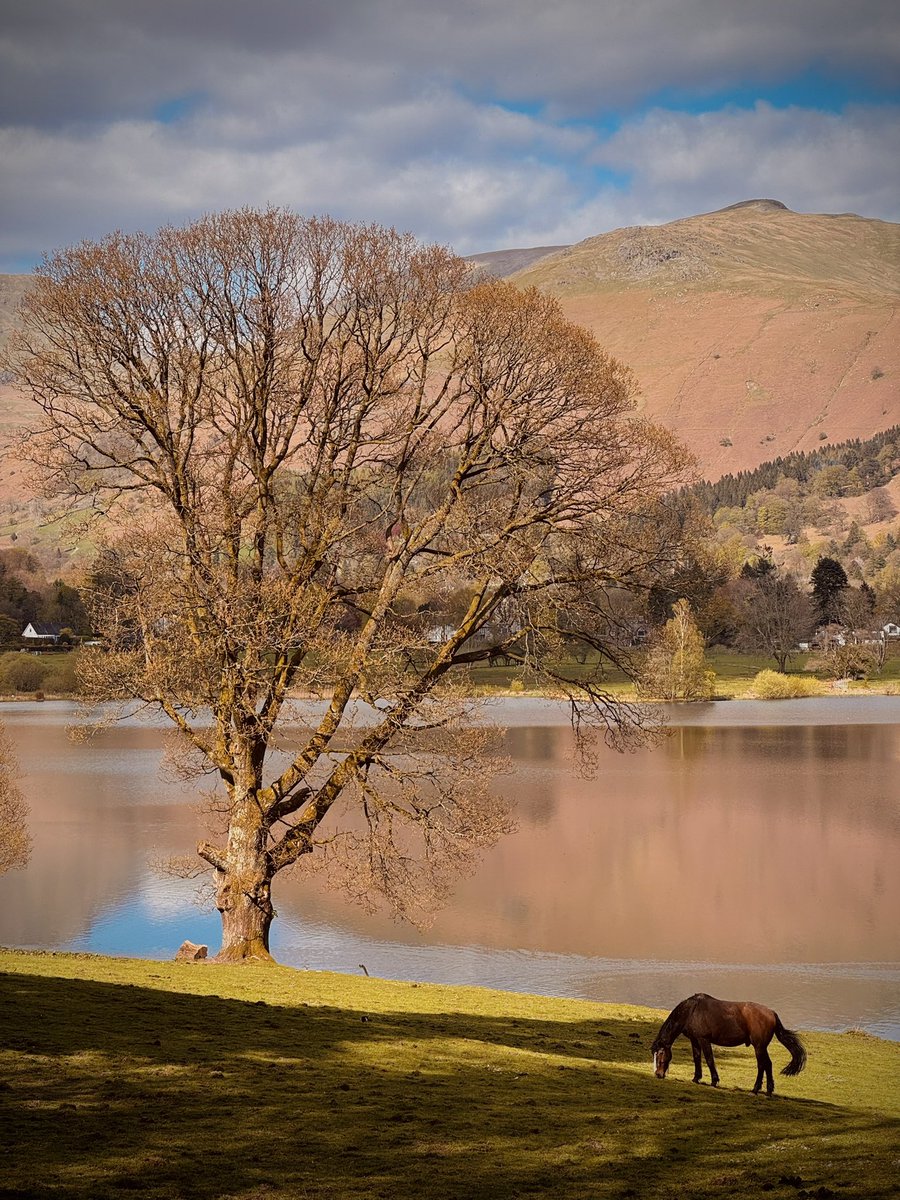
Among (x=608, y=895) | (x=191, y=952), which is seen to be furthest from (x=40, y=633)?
(x=191, y=952)

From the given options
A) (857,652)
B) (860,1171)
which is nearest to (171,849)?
(860,1171)

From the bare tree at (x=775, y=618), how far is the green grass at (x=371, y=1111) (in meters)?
103

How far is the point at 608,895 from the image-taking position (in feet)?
92.3

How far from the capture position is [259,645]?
1670 cm

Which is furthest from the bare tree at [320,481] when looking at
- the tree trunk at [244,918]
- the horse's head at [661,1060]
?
the horse's head at [661,1060]

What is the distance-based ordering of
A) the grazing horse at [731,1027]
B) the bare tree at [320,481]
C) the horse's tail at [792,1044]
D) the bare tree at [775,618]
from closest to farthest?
the grazing horse at [731,1027] < the horse's tail at [792,1044] < the bare tree at [320,481] < the bare tree at [775,618]

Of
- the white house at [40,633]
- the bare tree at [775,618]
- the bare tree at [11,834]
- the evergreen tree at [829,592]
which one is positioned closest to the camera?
the bare tree at [11,834]

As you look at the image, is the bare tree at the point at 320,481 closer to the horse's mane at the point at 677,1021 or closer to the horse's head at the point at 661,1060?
the horse's head at the point at 661,1060

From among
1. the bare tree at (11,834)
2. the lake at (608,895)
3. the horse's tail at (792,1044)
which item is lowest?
the lake at (608,895)

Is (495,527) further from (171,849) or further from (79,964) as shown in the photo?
(171,849)

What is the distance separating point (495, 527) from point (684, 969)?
974cm

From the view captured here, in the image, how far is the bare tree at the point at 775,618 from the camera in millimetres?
112250

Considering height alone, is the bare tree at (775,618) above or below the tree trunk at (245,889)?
above

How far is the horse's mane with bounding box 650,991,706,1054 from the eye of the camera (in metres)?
9.55
